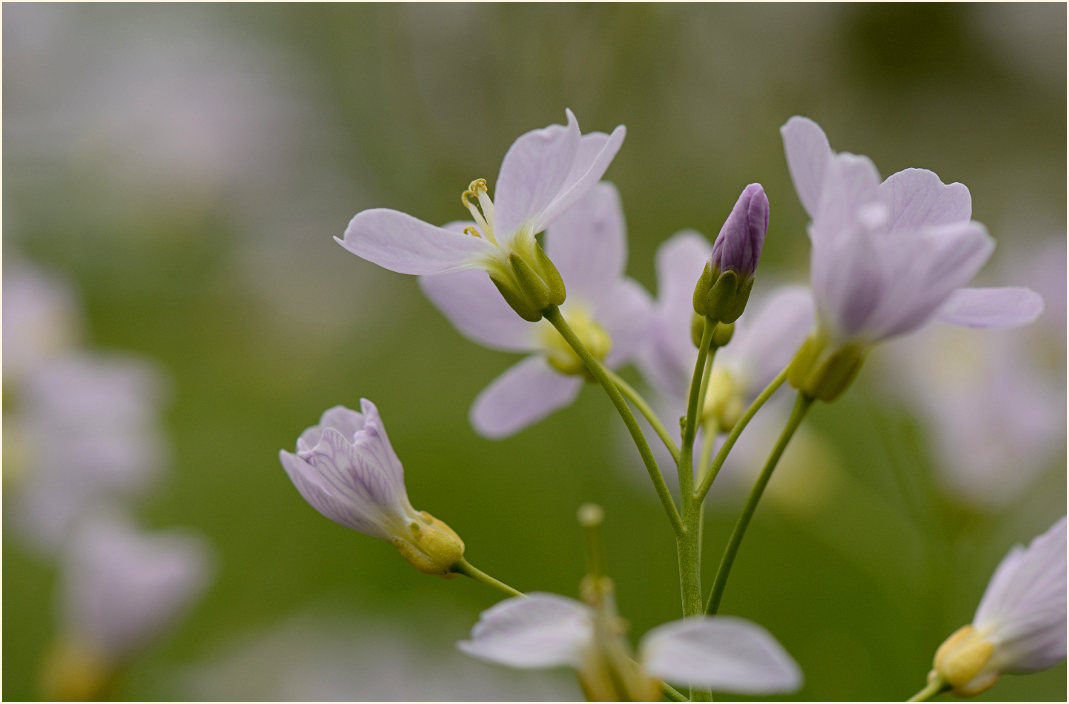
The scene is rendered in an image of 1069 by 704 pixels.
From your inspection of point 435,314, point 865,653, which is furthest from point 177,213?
point 865,653

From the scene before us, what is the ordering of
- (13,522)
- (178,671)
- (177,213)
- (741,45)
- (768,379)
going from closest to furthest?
(768,379) < (13,522) < (178,671) < (177,213) < (741,45)

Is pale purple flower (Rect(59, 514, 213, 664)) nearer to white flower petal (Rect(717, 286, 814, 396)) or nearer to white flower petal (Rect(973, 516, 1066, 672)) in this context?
white flower petal (Rect(717, 286, 814, 396))

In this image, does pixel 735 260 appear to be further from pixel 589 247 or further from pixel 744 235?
pixel 589 247

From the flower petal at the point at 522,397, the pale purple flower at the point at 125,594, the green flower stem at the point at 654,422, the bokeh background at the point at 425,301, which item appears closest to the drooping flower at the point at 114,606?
the pale purple flower at the point at 125,594

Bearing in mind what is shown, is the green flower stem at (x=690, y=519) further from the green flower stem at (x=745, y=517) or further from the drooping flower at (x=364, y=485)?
the drooping flower at (x=364, y=485)

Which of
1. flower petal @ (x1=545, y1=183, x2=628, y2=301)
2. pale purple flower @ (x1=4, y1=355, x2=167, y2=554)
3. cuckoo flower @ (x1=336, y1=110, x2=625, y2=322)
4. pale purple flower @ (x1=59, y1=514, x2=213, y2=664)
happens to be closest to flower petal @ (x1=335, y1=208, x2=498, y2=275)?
cuckoo flower @ (x1=336, y1=110, x2=625, y2=322)

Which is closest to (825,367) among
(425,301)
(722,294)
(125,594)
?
(722,294)

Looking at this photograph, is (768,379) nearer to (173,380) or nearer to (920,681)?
(920,681)
